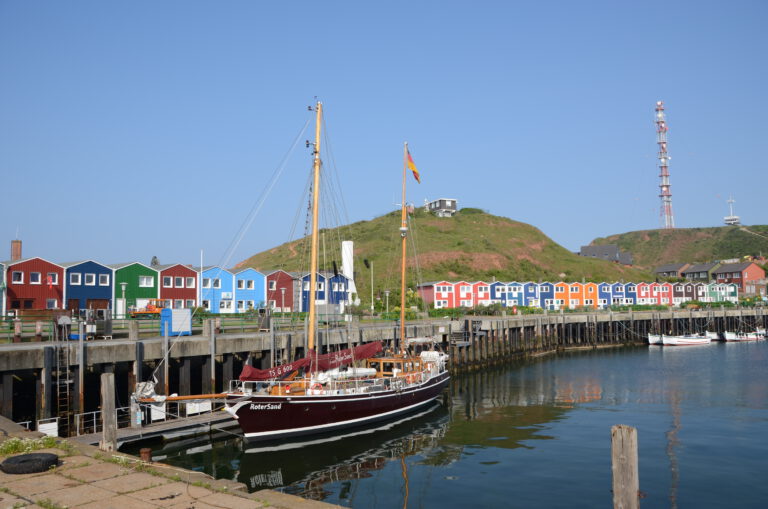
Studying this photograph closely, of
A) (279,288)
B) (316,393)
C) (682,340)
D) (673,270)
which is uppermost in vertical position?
(673,270)

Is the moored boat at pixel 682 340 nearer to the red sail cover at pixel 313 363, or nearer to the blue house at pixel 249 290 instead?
the blue house at pixel 249 290

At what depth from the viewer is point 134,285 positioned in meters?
62.2

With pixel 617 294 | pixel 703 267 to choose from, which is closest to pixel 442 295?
pixel 617 294

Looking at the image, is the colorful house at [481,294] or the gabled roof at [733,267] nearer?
the colorful house at [481,294]

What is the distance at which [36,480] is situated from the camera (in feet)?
44.7

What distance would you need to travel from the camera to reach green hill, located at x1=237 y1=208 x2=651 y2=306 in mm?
128250

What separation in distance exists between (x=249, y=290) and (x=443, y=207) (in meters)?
119

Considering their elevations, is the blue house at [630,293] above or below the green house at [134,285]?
below

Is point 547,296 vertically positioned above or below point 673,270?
below

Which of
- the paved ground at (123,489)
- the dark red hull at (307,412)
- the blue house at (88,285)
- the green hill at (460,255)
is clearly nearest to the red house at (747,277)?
the green hill at (460,255)

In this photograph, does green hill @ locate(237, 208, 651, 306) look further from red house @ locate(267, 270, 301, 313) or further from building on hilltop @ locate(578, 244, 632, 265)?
red house @ locate(267, 270, 301, 313)

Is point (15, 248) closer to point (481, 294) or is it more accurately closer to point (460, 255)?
point (481, 294)

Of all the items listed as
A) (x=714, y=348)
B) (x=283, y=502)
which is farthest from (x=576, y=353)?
(x=283, y=502)

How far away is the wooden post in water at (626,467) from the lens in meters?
11.8
